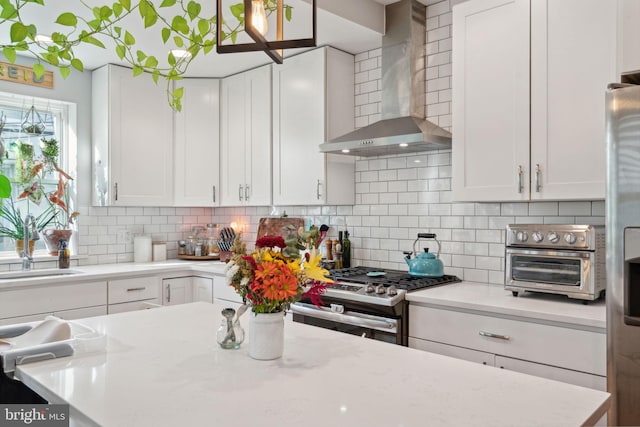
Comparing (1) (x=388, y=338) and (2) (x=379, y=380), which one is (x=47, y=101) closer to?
(1) (x=388, y=338)

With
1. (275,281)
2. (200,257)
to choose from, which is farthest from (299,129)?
(275,281)

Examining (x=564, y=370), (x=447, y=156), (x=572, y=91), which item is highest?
(x=572, y=91)

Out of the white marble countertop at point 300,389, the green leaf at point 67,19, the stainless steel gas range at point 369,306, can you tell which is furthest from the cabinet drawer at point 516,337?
the green leaf at point 67,19

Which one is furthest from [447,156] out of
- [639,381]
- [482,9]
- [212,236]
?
[212,236]

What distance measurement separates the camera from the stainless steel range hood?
3.16 meters

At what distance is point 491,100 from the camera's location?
106 inches

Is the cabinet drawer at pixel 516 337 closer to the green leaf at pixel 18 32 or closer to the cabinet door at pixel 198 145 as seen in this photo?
the green leaf at pixel 18 32

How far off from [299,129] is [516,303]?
203 cm

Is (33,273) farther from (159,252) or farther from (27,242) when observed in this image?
(159,252)

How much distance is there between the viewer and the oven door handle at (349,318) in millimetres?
2623

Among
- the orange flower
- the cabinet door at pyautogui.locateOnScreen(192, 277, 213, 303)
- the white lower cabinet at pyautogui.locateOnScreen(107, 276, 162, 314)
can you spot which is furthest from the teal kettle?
the white lower cabinet at pyautogui.locateOnScreen(107, 276, 162, 314)

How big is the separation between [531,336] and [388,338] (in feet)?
2.42

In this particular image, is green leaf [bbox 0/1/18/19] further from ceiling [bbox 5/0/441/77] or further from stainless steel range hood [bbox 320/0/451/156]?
stainless steel range hood [bbox 320/0/451/156]

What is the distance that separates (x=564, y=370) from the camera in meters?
2.14
